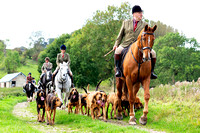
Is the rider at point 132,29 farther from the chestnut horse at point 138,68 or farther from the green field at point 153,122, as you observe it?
the green field at point 153,122

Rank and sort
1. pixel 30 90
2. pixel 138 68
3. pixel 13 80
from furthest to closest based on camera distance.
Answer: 1. pixel 13 80
2. pixel 30 90
3. pixel 138 68

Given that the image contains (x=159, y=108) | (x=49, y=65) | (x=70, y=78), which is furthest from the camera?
(x=49, y=65)

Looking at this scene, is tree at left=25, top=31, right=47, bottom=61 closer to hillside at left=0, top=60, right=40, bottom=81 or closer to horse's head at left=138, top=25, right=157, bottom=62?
hillside at left=0, top=60, right=40, bottom=81

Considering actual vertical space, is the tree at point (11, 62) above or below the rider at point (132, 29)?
above

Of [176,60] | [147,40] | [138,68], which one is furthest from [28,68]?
[147,40]

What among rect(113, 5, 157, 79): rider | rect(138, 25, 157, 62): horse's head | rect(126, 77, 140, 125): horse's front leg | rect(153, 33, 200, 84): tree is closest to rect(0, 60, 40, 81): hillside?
rect(153, 33, 200, 84): tree

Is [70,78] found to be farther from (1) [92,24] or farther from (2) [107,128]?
(1) [92,24]

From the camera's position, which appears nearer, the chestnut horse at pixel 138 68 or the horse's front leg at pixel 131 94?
the chestnut horse at pixel 138 68

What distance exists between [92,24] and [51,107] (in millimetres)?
30637

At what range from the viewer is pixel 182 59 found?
1984 inches

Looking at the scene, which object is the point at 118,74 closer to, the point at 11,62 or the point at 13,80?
the point at 13,80

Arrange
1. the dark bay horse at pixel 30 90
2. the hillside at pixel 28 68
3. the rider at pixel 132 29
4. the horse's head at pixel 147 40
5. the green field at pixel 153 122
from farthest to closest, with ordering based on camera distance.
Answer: the hillside at pixel 28 68 < the dark bay horse at pixel 30 90 < the rider at pixel 132 29 < the green field at pixel 153 122 < the horse's head at pixel 147 40

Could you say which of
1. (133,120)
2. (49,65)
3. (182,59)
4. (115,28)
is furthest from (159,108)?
(182,59)

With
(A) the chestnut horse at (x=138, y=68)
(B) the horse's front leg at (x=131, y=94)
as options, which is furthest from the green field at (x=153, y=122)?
(A) the chestnut horse at (x=138, y=68)
